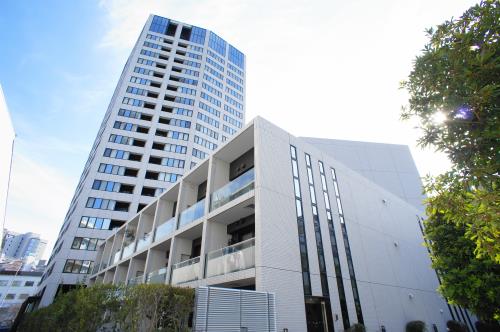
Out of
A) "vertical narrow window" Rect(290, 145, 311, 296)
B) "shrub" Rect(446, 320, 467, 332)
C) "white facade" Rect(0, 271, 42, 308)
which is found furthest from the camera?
"white facade" Rect(0, 271, 42, 308)

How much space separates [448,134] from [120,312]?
12.4 meters

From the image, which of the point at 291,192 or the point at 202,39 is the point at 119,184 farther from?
the point at 202,39

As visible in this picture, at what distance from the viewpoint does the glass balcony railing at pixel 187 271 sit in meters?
14.1

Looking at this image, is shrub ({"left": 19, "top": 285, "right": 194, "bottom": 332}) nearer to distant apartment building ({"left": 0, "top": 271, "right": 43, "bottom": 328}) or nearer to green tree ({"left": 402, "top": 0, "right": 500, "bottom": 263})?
green tree ({"left": 402, "top": 0, "right": 500, "bottom": 263})

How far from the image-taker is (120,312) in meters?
9.64

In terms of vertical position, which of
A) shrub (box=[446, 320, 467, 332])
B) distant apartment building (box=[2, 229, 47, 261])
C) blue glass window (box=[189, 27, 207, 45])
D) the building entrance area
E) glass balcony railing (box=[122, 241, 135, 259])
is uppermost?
blue glass window (box=[189, 27, 207, 45])

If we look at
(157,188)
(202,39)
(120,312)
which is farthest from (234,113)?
(120,312)

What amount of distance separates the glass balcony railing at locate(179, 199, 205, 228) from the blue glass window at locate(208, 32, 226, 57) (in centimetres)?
6174

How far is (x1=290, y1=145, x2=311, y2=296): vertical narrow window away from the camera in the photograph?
41.3 ft

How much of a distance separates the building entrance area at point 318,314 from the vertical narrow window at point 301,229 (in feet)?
2.12

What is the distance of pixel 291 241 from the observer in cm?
1290

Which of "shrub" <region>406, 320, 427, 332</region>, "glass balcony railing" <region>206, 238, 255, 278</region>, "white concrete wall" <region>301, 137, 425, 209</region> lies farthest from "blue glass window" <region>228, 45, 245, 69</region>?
"shrub" <region>406, 320, 427, 332</region>

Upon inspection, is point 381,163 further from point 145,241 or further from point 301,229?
point 145,241

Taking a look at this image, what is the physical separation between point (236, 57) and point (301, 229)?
69717mm
